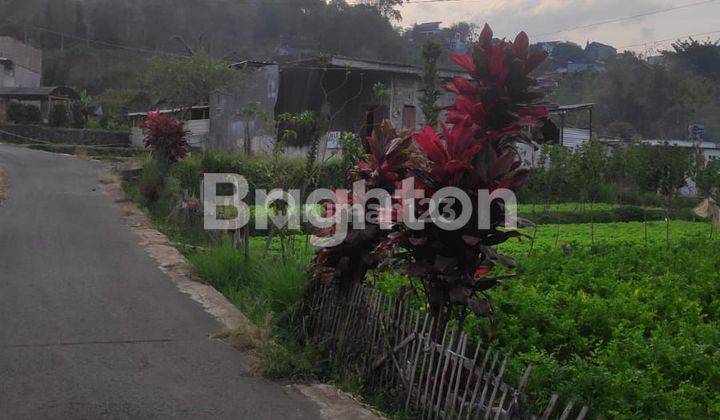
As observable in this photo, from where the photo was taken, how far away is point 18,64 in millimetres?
50281

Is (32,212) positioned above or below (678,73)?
below

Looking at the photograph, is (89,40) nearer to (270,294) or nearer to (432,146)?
(270,294)

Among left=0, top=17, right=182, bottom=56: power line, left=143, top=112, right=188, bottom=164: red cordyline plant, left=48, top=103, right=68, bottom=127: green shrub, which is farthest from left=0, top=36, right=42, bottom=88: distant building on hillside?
left=143, top=112, right=188, bottom=164: red cordyline plant

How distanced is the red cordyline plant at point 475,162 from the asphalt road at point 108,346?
4.58 feet

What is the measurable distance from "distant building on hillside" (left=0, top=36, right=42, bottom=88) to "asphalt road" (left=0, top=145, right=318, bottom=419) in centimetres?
3989

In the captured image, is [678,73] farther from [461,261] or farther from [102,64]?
[461,261]

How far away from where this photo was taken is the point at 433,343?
5.19 metres

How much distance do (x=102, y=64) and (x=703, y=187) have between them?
5062 cm

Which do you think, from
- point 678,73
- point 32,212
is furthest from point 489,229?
point 678,73

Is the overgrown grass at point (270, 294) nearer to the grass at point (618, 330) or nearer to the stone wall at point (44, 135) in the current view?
the grass at point (618, 330)

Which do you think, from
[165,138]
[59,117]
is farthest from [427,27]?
[165,138]

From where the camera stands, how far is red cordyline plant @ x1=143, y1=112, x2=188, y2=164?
19969 mm

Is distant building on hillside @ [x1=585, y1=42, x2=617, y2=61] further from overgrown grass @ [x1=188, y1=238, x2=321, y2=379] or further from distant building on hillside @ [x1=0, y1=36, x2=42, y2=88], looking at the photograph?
overgrown grass @ [x1=188, y1=238, x2=321, y2=379]

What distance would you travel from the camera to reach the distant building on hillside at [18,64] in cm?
4791
